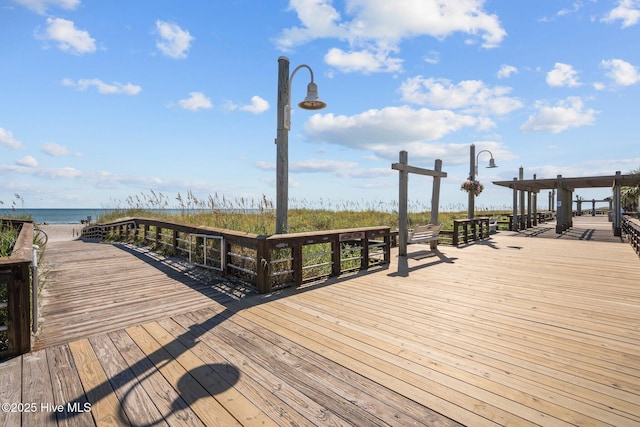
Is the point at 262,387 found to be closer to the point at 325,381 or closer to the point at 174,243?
the point at 325,381

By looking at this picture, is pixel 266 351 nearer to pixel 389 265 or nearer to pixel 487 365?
pixel 487 365

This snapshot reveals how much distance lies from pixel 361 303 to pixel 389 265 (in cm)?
250

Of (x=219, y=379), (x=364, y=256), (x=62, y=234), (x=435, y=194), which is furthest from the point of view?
(x=62, y=234)

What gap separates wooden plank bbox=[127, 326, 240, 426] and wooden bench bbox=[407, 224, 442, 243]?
5.53 m

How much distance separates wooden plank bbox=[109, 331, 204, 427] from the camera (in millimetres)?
1762

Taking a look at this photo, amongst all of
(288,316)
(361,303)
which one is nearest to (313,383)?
(288,316)

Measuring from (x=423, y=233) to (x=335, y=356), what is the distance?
18.1 ft

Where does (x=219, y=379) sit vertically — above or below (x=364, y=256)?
below

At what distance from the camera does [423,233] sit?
24.4 feet

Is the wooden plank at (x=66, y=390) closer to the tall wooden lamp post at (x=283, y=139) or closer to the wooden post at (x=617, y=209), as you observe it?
the tall wooden lamp post at (x=283, y=139)

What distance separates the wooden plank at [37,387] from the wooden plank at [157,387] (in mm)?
459

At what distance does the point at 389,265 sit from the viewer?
20.1 ft

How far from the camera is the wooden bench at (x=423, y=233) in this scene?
277 inches

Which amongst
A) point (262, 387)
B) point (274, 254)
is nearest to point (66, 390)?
point (262, 387)
